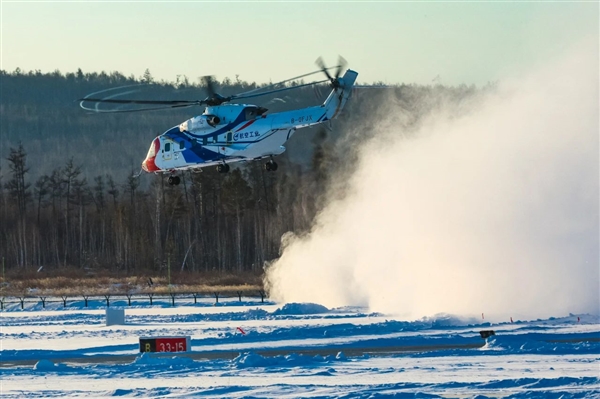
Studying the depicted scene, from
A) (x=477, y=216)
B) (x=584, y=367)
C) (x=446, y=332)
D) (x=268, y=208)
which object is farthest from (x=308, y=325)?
(x=268, y=208)

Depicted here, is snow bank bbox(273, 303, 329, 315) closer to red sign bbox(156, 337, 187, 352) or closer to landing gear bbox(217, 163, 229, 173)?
landing gear bbox(217, 163, 229, 173)

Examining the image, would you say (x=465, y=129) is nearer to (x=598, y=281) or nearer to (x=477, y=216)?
(x=477, y=216)

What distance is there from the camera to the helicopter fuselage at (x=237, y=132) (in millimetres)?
41562

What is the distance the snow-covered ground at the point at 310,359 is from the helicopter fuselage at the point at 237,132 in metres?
7.10

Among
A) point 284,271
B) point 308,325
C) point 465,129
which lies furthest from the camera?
point 284,271

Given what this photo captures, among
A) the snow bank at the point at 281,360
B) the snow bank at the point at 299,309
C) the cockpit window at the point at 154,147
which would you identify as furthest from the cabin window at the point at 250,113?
the snow bank at the point at 281,360

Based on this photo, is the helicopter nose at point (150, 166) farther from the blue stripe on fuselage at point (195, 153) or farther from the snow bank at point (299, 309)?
the snow bank at point (299, 309)

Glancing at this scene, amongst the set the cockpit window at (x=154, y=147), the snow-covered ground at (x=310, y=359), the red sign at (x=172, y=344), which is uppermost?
the cockpit window at (x=154, y=147)

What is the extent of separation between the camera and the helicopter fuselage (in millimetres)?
41562

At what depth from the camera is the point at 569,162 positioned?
1978 inches

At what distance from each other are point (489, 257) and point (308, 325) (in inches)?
401

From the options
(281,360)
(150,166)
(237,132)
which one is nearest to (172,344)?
(281,360)

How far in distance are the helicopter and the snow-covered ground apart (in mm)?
7047

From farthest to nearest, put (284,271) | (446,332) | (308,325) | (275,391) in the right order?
1. (284,271)
2. (308,325)
3. (446,332)
4. (275,391)
